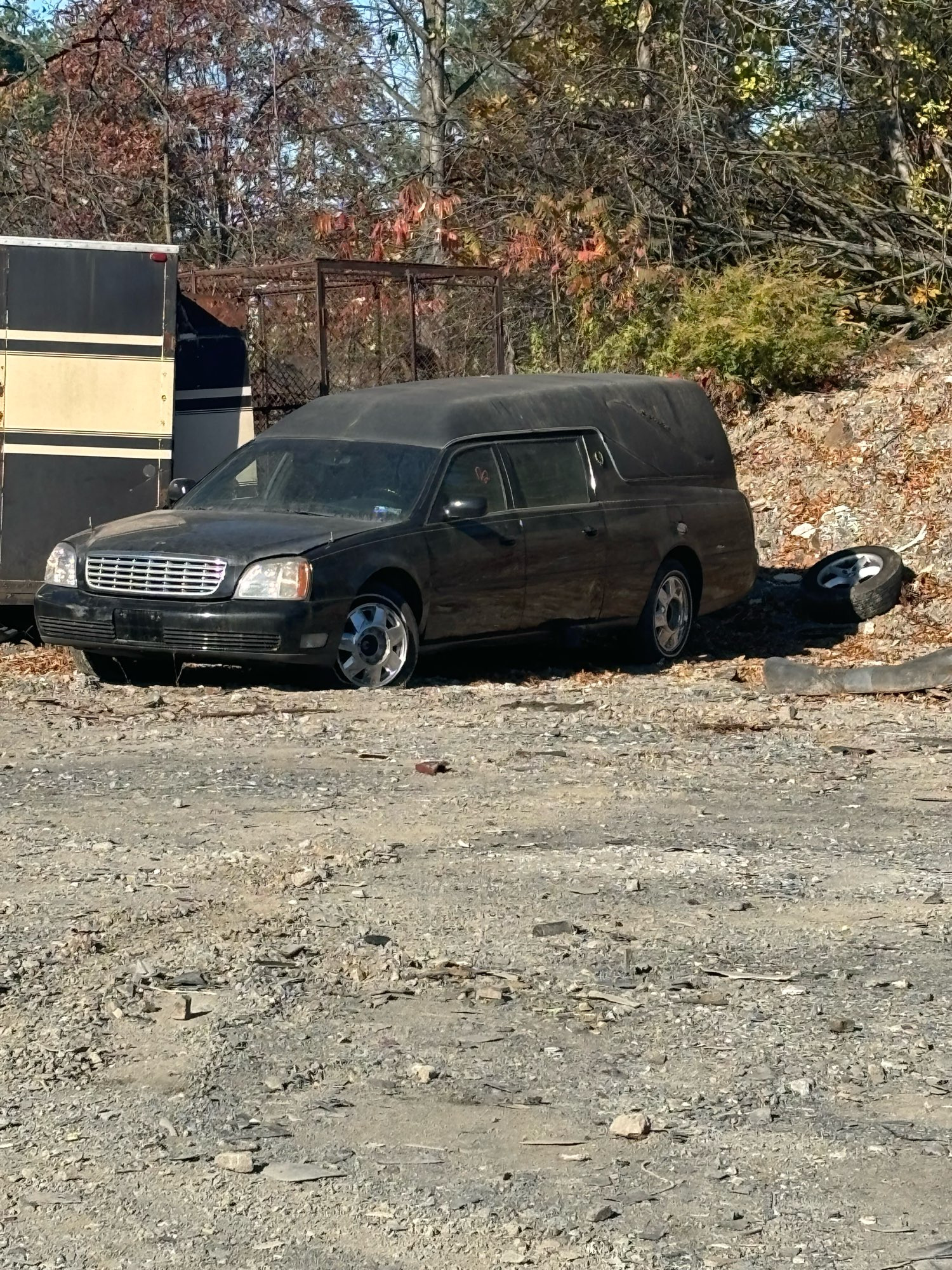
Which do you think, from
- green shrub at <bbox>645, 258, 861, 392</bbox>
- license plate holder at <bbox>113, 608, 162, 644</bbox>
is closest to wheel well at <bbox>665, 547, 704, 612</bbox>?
license plate holder at <bbox>113, 608, 162, 644</bbox>

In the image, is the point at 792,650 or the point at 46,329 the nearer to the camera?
the point at 46,329

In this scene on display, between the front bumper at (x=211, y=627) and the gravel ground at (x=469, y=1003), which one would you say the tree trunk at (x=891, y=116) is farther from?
the gravel ground at (x=469, y=1003)

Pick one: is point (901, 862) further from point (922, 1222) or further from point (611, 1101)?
point (922, 1222)

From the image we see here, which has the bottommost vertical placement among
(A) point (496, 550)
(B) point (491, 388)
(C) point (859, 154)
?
(A) point (496, 550)

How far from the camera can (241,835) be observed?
296 inches

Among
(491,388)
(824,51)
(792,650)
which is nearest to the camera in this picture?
(491,388)

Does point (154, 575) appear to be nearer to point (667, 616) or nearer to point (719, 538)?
point (667, 616)

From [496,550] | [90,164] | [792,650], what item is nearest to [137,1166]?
[496,550]

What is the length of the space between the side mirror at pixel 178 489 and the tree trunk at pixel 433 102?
9648 mm

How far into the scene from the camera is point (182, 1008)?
532 cm

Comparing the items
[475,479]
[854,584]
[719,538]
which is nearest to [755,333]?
[854,584]

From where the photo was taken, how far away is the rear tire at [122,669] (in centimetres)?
1217

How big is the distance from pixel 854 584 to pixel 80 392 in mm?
6587

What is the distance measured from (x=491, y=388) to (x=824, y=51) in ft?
29.0
